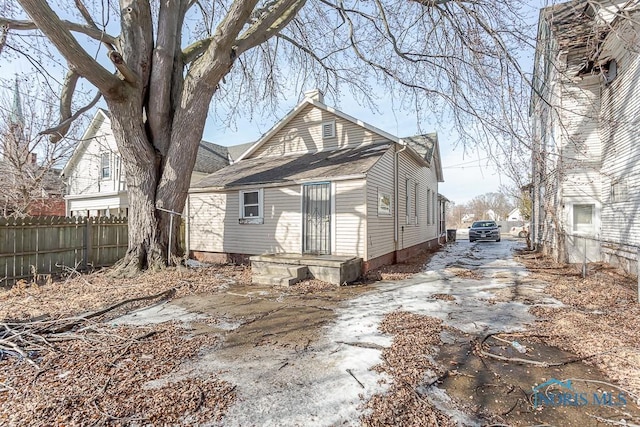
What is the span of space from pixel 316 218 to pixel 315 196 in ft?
2.15

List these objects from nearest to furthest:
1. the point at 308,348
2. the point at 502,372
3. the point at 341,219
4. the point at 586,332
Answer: the point at 502,372 → the point at 308,348 → the point at 586,332 → the point at 341,219

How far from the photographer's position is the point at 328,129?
1143 centimetres

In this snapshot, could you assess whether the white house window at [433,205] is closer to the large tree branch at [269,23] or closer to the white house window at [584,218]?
the white house window at [584,218]

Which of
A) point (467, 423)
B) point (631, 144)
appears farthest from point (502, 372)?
point (631, 144)

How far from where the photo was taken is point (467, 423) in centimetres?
245

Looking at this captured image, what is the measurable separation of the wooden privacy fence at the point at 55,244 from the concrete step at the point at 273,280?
454cm

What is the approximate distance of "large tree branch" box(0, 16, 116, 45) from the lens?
24.3 ft

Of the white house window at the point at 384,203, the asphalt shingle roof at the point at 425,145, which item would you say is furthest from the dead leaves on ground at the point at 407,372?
the asphalt shingle roof at the point at 425,145

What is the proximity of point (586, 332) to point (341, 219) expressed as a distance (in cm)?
573

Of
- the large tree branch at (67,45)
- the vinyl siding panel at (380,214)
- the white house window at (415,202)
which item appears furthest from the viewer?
the white house window at (415,202)

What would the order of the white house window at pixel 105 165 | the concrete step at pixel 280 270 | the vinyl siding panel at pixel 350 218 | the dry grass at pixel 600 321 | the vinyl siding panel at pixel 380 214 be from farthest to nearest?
1. the white house window at pixel 105 165
2. the vinyl siding panel at pixel 380 214
3. the vinyl siding panel at pixel 350 218
4. the concrete step at pixel 280 270
5. the dry grass at pixel 600 321

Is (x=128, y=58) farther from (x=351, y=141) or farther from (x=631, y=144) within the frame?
(x=631, y=144)

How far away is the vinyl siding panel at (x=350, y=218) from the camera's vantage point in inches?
340

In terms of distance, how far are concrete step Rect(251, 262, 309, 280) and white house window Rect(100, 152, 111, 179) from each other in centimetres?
1426
